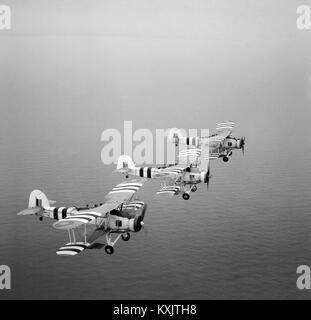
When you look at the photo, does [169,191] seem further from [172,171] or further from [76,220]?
[76,220]

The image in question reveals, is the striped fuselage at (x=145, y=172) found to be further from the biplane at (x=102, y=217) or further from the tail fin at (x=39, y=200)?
the tail fin at (x=39, y=200)

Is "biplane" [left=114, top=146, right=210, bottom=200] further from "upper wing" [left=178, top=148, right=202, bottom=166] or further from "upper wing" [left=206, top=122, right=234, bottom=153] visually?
"upper wing" [left=206, top=122, right=234, bottom=153]

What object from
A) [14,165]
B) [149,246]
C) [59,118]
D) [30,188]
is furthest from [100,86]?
[149,246]

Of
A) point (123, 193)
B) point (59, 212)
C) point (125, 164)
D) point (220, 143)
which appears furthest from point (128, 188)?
point (220, 143)

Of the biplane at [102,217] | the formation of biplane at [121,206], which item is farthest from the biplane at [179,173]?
the biplane at [102,217]

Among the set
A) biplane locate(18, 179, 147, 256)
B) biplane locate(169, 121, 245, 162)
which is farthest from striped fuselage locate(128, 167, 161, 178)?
biplane locate(169, 121, 245, 162)

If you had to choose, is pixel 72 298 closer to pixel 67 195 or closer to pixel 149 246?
pixel 149 246

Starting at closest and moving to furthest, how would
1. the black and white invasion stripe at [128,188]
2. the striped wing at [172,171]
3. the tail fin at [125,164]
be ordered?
the black and white invasion stripe at [128,188] < the striped wing at [172,171] < the tail fin at [125,164]
